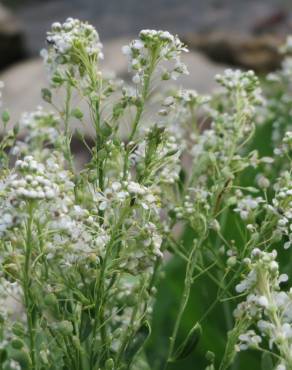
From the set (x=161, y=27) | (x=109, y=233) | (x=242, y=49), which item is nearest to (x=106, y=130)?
(x=109, y=233)

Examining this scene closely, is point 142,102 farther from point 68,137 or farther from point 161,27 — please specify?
point 161,27

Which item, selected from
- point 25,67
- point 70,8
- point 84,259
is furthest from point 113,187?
point 70,8

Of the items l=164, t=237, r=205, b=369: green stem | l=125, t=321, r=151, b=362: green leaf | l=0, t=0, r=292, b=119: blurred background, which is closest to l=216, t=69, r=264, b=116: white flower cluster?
l=164, t=237, r=205, b=369: green stem

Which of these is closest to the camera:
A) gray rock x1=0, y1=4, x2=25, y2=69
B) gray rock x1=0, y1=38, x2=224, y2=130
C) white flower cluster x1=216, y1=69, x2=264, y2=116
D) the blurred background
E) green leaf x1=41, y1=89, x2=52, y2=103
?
green leaf x1=41, y1=89, x2=52, y2=103

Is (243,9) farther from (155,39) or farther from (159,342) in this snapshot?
(155,39)

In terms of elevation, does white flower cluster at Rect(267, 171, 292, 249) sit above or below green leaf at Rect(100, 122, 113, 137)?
below

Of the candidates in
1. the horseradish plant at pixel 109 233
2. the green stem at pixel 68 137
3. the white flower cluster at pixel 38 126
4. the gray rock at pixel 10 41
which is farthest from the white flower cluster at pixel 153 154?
the gray rock at pixel 10 41

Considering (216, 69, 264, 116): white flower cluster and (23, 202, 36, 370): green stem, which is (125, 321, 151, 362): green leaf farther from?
(216, 69, 264, 116): white flower cluster
